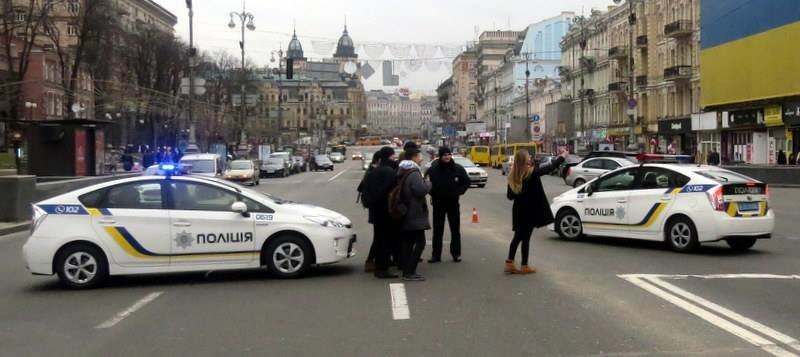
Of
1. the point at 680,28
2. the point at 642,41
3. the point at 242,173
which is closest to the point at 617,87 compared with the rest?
the point at 642,41

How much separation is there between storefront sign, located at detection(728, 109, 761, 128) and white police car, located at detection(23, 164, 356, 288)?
43.2 meters

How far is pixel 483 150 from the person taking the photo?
7712 centimetres

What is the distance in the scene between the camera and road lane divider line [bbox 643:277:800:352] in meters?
6.80

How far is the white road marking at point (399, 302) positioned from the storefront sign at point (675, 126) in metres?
51.8

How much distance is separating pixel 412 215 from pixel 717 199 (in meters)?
5.05

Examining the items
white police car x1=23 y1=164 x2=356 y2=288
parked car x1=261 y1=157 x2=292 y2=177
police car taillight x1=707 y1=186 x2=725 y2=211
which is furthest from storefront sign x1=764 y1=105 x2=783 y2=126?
white police car x1=23 y1=164 x2=356 y2=288

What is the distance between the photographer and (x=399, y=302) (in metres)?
8.78

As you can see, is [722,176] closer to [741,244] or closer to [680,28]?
[741,244]

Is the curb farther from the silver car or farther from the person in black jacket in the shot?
the silver car

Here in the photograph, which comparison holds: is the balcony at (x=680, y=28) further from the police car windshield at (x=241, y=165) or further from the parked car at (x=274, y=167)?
the police car windshield at (x=241, y=165)

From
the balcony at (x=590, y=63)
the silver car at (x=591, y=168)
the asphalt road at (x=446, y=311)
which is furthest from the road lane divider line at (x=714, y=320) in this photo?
the balcony at (x=590, y=63)

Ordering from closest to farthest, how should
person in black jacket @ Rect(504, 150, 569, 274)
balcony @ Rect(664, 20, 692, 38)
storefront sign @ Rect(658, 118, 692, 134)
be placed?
person in black jacket @ Rect(504, 150, 569, 274) → balcony @ Rect(664, 20, 692, 38) → storefront sign @ Rect(658, 118, 692, 134)

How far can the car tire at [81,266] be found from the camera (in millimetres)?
9923

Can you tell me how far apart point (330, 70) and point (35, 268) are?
14226 cm
